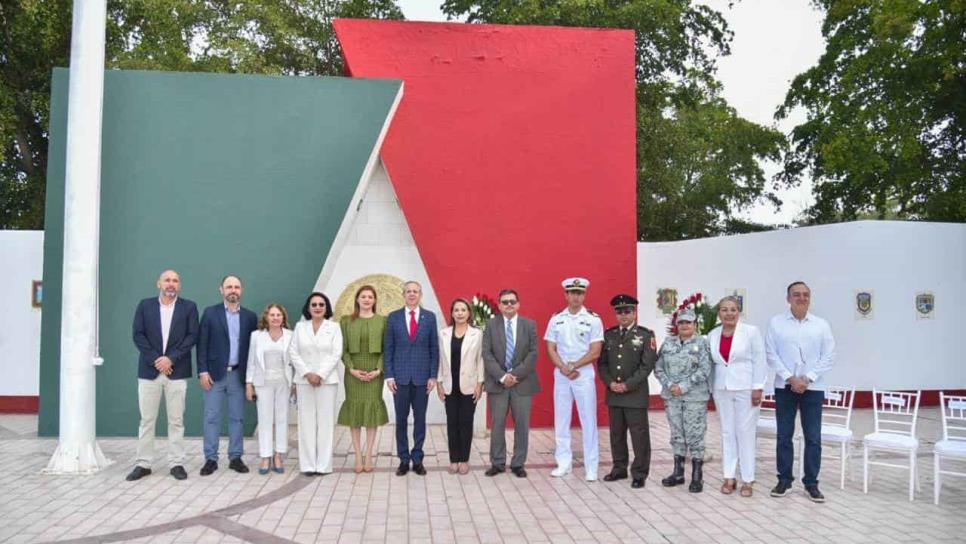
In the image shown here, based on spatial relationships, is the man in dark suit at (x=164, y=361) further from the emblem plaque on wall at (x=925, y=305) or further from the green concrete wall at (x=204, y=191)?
the emblem plaque on wall at (x=925, y=305)

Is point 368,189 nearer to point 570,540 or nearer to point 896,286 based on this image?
point 570,540

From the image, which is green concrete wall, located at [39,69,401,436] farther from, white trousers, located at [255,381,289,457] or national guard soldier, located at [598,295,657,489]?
national guard soldier, located at [598,295,657,489]

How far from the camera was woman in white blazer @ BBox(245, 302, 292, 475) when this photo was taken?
6.02 meters

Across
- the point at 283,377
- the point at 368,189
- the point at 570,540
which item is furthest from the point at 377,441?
the point at 570,540

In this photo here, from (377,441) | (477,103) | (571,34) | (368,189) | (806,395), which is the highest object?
(571,34)

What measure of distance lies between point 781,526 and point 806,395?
1.09m

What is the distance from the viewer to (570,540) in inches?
174

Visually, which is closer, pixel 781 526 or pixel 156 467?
pixel 781 526

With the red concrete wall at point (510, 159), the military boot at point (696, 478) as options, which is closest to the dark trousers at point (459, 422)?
the military boot at point (696, 478)

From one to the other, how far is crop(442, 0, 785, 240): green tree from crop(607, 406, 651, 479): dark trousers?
10182 millimetres

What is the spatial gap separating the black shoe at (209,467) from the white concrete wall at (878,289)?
5.79m

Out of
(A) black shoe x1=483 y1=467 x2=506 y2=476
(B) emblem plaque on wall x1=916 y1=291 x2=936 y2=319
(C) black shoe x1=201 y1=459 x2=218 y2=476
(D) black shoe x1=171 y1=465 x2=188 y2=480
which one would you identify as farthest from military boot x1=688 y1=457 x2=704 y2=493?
(B) emblem plaque on wall x1=916 y1=291 x2=936 y2=319

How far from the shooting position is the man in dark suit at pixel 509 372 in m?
6.13

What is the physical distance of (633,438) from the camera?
585 centimetres
